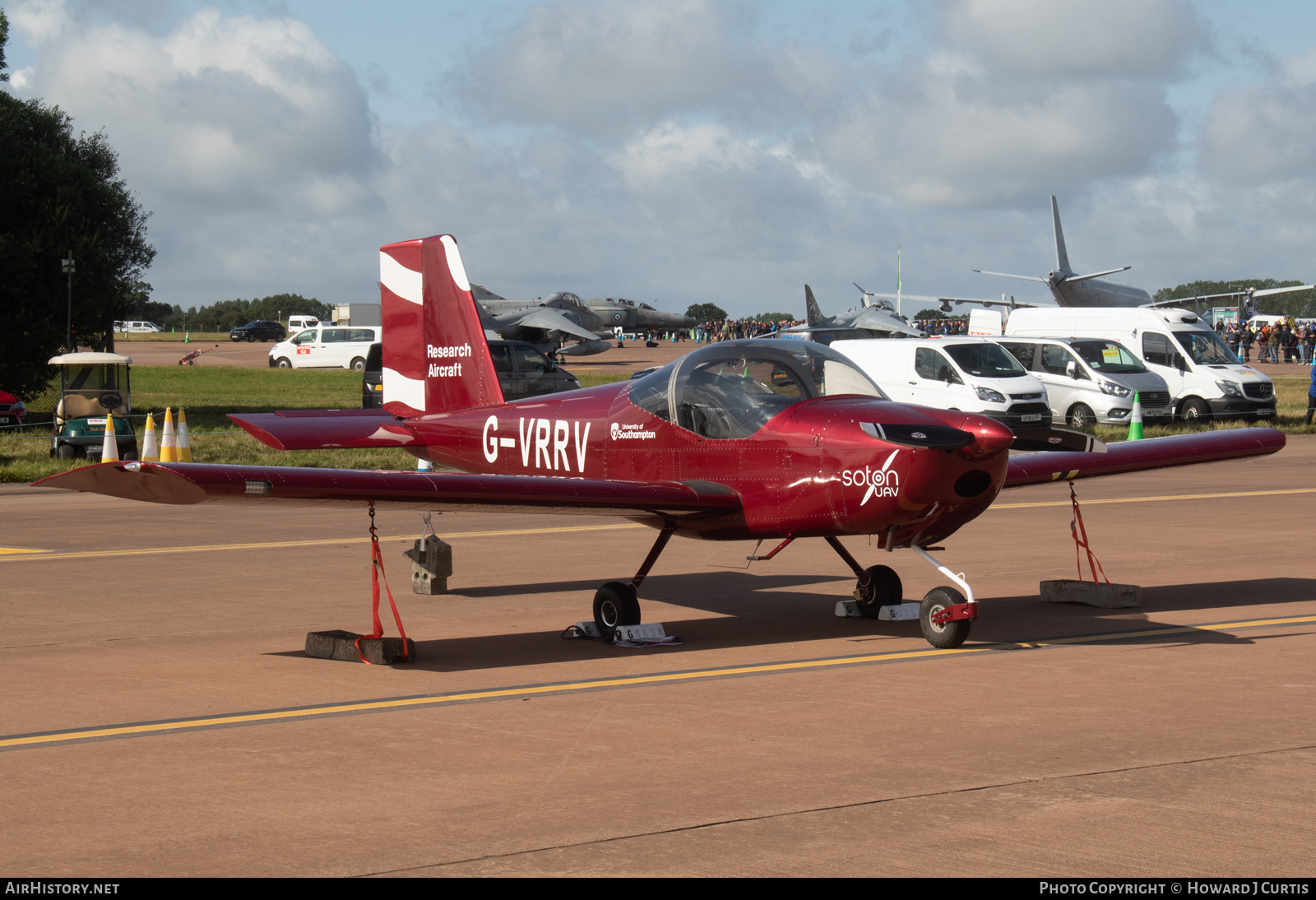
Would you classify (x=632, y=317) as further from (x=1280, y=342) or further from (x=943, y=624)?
(x=943, y=624)

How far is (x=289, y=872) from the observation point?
4551 mm

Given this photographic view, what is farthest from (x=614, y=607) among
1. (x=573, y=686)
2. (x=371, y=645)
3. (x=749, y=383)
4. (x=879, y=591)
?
(x=879, y=591)

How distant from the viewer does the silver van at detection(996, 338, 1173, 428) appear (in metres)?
28.8

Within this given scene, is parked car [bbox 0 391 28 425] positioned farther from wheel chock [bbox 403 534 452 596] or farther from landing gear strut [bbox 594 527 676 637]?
landing gear strut [bbox 594 527 676 637]

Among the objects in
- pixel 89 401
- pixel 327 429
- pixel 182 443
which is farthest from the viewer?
pixel 89 401

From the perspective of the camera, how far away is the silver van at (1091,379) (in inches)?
1134

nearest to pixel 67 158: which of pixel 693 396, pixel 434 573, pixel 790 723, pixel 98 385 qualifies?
pixel 98 385

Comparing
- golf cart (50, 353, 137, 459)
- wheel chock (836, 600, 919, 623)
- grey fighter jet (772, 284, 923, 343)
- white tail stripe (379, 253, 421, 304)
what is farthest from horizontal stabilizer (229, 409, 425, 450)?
grey fighter jet (772, 284, 923, 343)

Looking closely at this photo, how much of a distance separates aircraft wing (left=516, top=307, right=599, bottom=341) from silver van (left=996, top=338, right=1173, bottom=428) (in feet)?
69.5

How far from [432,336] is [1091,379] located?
Result: 20.4 m

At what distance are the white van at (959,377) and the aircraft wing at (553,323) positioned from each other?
2122cm

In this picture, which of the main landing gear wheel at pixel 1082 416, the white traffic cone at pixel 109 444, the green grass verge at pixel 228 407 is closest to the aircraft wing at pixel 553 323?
the green grass verge at pixel 228 407

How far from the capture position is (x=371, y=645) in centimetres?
841

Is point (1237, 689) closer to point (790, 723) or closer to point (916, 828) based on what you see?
point (790, 723)
